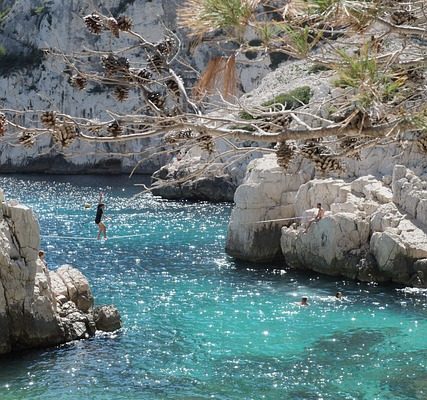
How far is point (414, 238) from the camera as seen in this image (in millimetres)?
26688

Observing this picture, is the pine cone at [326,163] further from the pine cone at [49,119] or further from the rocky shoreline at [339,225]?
the rocky shoreline at [339,225]

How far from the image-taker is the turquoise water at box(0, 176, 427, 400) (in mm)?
17375

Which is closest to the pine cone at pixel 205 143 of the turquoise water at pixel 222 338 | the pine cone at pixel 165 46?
the pine cone at pixel 165 46

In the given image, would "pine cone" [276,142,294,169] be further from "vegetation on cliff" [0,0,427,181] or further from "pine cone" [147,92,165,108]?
"pine cone" [147,92,165,108]

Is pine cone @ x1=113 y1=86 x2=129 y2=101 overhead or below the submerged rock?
overhead

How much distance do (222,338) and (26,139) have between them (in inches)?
647

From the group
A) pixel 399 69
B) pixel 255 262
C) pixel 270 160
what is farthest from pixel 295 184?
pixel 399 69

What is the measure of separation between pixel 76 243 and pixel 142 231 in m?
5.03

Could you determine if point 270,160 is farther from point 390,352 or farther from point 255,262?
point 390,352

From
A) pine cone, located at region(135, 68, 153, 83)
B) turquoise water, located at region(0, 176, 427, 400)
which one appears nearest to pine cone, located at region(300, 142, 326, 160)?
pine cone, located at region(135, 68, 153, 83)

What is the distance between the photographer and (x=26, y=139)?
5586 mm

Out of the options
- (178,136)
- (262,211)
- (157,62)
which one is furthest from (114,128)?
(262,211)

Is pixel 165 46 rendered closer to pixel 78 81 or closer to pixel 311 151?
pixel 78 81

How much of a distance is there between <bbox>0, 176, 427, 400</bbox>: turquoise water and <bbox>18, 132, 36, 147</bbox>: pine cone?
39.7 ft
